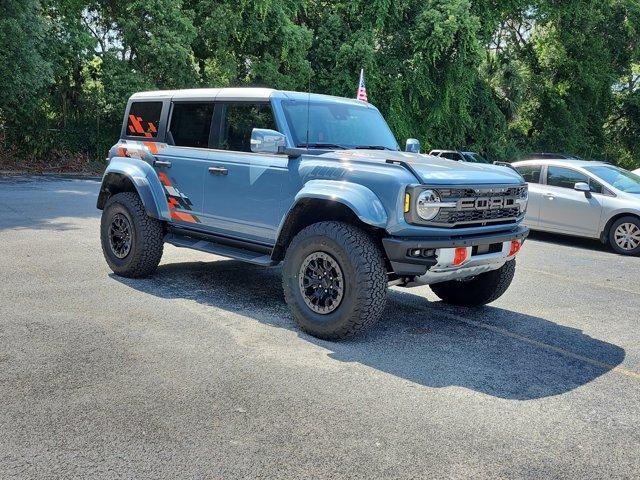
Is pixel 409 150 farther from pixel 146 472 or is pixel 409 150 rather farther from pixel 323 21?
pixel 323 21

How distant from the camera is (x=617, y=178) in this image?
447 inches

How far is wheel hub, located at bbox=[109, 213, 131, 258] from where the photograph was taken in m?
6.88

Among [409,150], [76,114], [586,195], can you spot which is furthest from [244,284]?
[76,114]

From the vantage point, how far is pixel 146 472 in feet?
9.98

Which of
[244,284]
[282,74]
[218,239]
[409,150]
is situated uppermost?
[282,74]

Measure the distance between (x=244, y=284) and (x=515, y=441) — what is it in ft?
13.1

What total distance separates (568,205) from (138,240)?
7643 mm

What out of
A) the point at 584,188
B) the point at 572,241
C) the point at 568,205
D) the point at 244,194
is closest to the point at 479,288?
the point at 244,194

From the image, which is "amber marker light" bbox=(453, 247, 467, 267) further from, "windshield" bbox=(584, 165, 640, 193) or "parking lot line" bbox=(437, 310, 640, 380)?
"windshield" bbox=(584, 165, 640, 193)

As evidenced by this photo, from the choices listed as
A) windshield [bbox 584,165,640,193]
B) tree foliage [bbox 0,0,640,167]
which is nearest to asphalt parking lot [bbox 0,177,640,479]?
windshield [bbox 584,165,640,193]

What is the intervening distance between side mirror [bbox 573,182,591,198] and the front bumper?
20.8 feet

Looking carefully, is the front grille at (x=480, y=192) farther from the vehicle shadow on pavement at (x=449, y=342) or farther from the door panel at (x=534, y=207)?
the door panel at (x=534, y=207)

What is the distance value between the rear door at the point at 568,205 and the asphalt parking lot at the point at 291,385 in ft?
13.4

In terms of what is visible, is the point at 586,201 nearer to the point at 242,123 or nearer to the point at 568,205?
the point at 568,205
